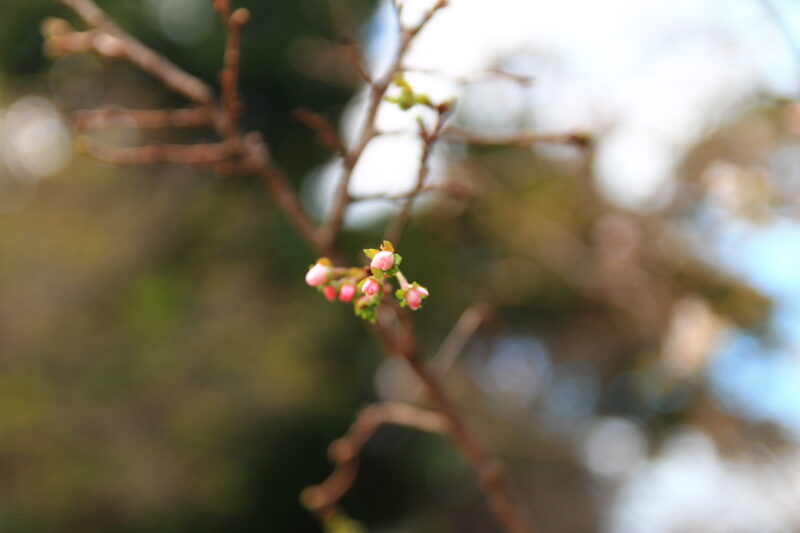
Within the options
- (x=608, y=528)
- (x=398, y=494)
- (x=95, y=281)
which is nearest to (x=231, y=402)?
(x=95, y=281)

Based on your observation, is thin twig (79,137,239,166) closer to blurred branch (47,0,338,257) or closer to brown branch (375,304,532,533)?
blurred branch (47,0,338,257)

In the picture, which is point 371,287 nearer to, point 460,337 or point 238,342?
point 460,337

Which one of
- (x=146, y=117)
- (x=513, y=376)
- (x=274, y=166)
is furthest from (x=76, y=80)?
(x=274, y=166)

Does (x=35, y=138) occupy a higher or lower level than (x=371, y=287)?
lower

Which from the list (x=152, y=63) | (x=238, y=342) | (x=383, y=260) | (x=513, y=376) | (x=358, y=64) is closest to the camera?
(x=383, y=260)

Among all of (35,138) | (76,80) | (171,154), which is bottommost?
(35,138)
